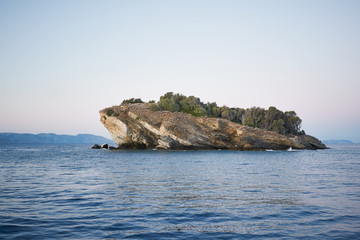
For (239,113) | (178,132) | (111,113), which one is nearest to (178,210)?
(178,132)

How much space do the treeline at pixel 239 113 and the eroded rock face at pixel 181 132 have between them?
32.5ft

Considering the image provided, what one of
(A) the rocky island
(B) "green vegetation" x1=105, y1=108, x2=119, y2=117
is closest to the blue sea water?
(A) the rocky island

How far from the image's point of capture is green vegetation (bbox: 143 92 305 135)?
9731 centimetres

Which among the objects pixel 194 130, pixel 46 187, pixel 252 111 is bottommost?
pixel 46 187

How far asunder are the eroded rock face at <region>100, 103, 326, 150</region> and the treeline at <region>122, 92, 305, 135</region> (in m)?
9.90

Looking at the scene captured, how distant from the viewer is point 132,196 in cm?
1922

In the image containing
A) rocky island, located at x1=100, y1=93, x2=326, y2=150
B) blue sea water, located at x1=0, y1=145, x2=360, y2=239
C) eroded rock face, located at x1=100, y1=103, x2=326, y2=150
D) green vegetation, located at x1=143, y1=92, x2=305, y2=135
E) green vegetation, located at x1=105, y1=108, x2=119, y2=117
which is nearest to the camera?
blue sea water, located at x1=0, y1=145, x2=360, y2=239

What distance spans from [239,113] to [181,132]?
31787 millimetres

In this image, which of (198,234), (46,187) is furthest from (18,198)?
(198,234)

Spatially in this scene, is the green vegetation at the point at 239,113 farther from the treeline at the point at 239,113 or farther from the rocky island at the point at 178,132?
the rocky island at the point at 178,132

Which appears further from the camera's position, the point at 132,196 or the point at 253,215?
the point at 132,196

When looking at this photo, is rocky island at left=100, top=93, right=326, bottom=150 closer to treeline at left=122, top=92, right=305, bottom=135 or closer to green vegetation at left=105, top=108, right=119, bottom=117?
green vegetation at left=105, top=108, right=119, bottom=117

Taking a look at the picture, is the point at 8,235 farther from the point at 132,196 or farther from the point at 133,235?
the point at 132,196

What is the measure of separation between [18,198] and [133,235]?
35.3ft
